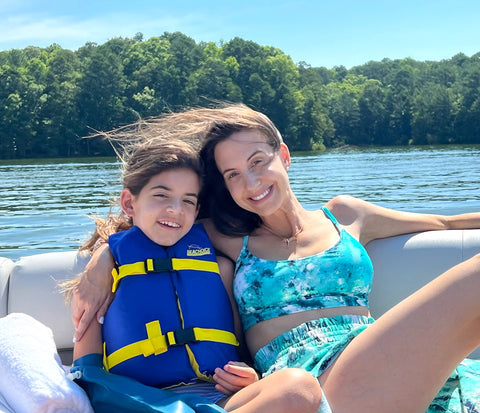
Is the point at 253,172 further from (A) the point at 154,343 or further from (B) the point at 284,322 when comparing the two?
(A) the point at 154,343

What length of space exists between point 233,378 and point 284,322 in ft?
1.28

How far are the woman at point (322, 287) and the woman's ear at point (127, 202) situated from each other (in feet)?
0.86

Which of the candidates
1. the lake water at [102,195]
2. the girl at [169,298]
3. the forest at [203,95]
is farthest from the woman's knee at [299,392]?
the forest at [203,95]

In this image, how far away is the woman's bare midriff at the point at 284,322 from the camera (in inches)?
106

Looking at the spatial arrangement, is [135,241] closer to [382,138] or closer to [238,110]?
[238,110]

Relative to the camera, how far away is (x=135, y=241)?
2.76m

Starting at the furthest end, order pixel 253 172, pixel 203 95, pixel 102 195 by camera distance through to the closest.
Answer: pixel 203 95 → pixel 102 195 → pixel 253 172

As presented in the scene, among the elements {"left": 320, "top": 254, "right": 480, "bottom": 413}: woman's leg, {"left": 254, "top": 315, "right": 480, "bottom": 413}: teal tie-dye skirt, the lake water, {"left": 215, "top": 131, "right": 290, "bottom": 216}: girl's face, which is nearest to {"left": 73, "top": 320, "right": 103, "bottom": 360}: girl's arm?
{"left": 254, "top": 315, "right": 480, "bottom": 413}: teal tie-dye skirt

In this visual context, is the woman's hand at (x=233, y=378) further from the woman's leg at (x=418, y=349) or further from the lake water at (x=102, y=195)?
the lake water at (x=102, y=195)

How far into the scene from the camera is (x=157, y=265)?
8.82 feet

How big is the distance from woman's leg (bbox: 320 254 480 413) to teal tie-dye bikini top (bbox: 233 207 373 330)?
490 millimetres

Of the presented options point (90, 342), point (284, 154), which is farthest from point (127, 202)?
point (284, 154)

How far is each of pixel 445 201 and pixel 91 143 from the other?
3612cm

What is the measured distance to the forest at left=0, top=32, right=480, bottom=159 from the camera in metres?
48.5
